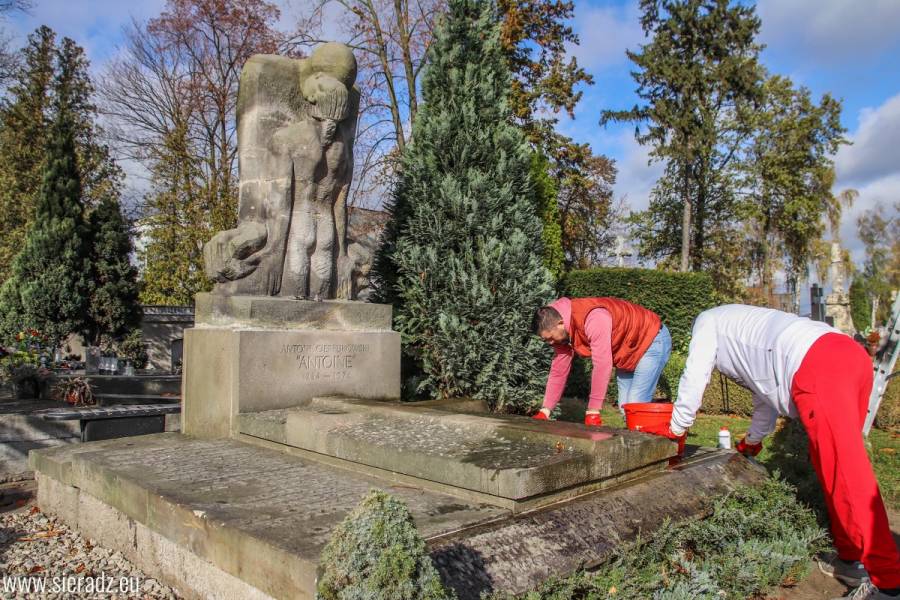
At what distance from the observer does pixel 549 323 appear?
14.7 ft

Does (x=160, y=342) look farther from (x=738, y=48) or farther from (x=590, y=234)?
(x=738, y=48)

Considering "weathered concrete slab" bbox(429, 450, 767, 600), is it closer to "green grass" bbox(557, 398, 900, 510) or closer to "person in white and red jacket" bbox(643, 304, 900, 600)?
"person in white and red jacket" bbox(643, 304, 900, 600)

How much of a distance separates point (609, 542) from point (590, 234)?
91.4ft

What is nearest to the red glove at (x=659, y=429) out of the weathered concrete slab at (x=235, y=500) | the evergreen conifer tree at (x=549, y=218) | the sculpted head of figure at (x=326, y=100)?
the weathered concrete slab at (x=235, y=500)

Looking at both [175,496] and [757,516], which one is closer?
[175,496]

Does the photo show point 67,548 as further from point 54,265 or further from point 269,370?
point 54,265

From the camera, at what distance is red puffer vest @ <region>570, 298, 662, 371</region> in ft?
14.7

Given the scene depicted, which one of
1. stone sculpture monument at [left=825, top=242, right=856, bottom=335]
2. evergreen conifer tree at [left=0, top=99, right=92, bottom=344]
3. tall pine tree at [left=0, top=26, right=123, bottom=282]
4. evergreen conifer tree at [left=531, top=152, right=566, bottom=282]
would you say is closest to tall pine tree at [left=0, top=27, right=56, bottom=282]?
tall pine tree at [left=0, top=26, right=123, bottom=282]

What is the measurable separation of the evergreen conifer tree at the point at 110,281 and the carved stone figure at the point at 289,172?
13.5 m

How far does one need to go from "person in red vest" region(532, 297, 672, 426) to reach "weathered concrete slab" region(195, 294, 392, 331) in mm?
1851

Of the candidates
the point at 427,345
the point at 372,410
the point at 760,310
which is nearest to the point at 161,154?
the point at 427,345

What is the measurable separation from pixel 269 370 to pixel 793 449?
3969 mm

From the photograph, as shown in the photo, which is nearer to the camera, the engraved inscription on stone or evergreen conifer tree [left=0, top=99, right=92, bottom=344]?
the engraved inscription on stone

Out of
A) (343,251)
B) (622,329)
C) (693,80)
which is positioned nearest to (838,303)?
(693,80)
